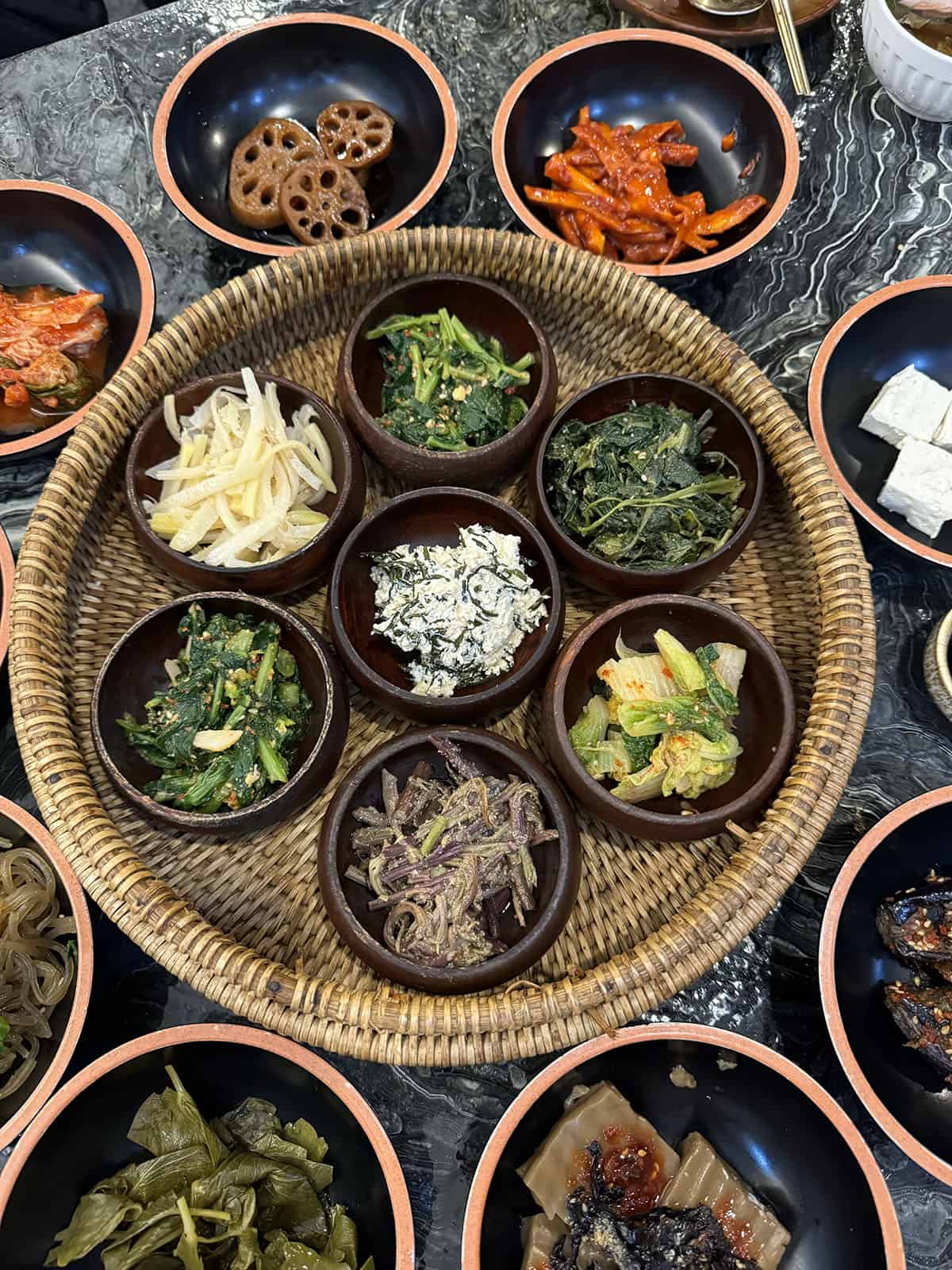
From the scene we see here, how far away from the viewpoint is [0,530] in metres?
2.35

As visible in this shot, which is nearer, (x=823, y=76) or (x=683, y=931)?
(x=683, y=931)

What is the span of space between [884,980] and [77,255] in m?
3.10

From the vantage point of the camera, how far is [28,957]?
2.06 metres

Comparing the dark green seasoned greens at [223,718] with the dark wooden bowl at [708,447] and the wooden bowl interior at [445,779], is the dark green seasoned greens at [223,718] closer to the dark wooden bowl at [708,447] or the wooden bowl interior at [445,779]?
the wooden bowl interior at [445,779]

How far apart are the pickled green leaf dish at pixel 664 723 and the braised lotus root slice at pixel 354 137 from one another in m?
1.82

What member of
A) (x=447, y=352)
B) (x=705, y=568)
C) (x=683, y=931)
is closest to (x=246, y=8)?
(x=447, y=352)

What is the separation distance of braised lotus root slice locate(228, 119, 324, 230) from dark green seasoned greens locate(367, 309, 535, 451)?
2.43 feet

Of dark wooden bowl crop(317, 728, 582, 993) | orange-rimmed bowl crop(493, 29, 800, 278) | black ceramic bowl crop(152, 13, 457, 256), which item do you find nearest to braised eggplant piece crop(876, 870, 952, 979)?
dark wooden bowl crop(317, 728, 582, 993)

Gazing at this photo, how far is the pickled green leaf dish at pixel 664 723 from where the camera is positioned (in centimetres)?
198

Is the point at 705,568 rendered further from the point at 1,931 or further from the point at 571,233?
the point at 1,931

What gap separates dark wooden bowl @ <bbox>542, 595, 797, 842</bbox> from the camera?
1.90 meters

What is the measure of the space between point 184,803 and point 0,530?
3.21ft

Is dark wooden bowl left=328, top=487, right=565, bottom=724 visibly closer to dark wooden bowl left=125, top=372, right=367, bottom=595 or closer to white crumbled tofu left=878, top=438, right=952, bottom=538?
dark wooden bowl left=125, top=372, right=367, bottom=595

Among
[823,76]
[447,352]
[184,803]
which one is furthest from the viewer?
[823,76]
